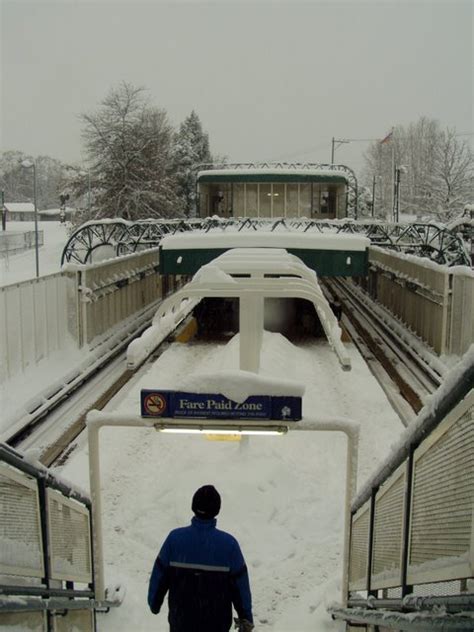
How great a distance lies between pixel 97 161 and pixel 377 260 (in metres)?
29.4

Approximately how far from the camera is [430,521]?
3.15 m

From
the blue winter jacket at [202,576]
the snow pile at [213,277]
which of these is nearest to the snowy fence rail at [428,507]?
the blue winter jacket at [202,576]

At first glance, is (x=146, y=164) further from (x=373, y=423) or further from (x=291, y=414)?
(x=291, y=414)

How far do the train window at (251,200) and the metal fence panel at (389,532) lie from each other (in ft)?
89.8

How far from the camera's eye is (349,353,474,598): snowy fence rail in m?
2.60

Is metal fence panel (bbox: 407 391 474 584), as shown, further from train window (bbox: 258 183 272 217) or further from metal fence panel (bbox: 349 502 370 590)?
train window (bbox: 258 183 272 217)

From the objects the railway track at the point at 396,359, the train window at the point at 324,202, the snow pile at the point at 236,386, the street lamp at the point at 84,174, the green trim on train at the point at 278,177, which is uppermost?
the street lamp at the point at 84,174

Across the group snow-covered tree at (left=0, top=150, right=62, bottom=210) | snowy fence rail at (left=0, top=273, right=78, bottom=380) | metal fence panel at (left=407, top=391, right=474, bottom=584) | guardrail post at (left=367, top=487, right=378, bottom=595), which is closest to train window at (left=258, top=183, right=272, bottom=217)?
snowy fence rail at (left=0, top=273, right=78, bottom=380)

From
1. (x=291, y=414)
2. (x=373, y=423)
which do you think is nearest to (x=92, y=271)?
(x=373, y=423)

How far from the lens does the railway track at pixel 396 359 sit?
14.8 metres

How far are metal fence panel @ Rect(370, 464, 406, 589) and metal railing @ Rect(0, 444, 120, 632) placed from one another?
6.74 feet

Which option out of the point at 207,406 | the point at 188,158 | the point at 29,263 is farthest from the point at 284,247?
the point at 188,158

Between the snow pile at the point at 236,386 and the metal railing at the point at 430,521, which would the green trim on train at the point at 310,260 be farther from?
the metal railing at the point at 430,521

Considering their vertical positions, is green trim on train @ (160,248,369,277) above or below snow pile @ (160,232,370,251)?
below
